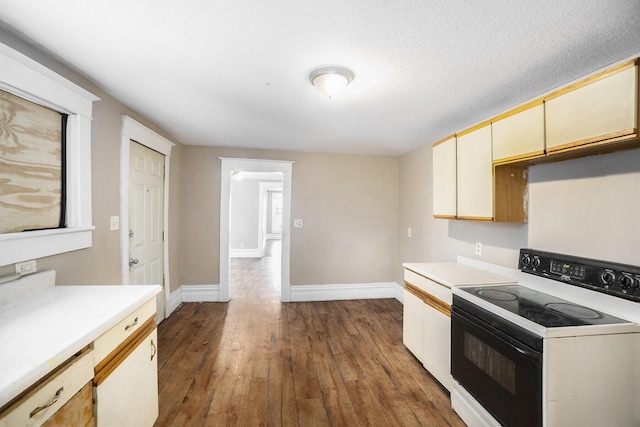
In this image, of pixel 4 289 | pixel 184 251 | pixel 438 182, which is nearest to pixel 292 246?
pixel 184 251

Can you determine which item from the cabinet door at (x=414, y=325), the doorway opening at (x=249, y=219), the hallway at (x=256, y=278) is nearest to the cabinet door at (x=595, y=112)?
the cabinet door at (x=414, y=325)

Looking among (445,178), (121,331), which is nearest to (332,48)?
(445,178)

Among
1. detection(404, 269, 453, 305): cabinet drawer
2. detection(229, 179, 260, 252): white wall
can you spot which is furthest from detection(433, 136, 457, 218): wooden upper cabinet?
detection(229, 179, 260, 252): white wall

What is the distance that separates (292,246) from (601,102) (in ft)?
11.4

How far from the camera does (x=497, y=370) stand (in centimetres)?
153

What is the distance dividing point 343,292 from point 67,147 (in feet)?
11.8

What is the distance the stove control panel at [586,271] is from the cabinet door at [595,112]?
2.29 ft

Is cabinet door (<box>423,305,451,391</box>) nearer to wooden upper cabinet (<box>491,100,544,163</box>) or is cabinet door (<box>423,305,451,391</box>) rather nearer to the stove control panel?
the stove control panel

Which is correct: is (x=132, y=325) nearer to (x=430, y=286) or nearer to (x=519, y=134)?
(x=430, y=286)

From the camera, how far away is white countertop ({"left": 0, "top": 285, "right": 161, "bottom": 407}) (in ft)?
2.73

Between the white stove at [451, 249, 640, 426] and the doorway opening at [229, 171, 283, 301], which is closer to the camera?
the white stove at [451, 249, 640, 426]

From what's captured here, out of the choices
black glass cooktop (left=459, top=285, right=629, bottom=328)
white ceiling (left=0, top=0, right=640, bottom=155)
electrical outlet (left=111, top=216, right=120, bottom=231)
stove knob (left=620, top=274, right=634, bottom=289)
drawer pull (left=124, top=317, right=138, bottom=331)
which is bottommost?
drawer pull (left=124, top=317, right=138, bottom=331)

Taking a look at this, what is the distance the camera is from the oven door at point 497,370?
51.7 inches

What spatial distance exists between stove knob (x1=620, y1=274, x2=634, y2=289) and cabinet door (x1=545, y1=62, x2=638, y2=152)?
2.35 ft
